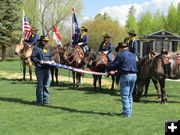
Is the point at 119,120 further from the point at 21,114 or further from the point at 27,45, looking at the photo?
the point at 27,45

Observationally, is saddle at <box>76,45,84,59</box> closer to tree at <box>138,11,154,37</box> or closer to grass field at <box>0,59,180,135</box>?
grass field at <box>0,59,180,135</box>

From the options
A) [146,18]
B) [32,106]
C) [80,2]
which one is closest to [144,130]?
[32,106]

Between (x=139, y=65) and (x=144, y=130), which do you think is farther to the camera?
(x=139, y=65)

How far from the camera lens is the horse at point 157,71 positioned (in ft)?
31.3

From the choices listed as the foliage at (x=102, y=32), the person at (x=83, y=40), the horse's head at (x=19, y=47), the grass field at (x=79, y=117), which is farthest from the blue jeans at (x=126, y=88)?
the foliage at (x=102, y=32)

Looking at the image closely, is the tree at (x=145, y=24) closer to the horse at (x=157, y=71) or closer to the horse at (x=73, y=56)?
Answer: the horse at (x=73, y=56)

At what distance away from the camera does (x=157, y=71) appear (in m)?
9.55

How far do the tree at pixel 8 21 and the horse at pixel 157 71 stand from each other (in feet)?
106

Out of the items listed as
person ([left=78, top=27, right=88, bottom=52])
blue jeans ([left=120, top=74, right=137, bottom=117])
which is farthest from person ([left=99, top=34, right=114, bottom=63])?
blue jeans ([left=120, top=74, right=137, bottom=117])

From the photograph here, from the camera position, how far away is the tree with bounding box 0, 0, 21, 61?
38406 mm

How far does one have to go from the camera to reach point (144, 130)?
20.3 feet

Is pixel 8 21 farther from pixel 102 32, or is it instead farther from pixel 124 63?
pixel 124 63

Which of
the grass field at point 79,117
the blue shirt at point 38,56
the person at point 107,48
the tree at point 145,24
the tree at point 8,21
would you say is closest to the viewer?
the grass field at point 79,117

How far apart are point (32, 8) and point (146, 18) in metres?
27.9
